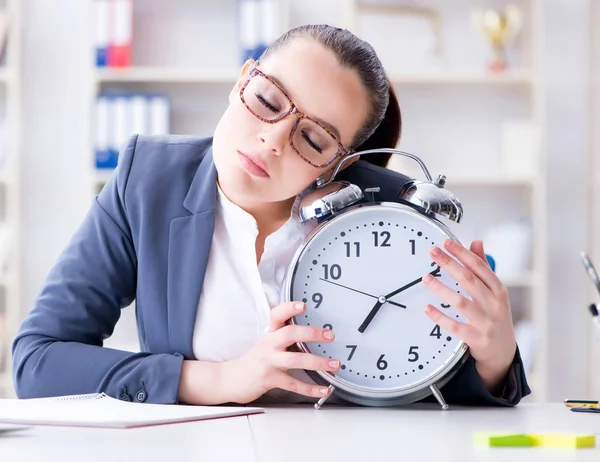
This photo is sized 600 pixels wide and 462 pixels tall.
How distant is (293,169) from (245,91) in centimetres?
15

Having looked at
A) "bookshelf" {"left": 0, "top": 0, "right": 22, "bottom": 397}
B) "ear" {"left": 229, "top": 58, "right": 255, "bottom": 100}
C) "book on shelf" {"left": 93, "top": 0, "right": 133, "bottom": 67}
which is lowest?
"bookshelf" {"left": 0, "top": 0, "right": 22, "bottom": 397}

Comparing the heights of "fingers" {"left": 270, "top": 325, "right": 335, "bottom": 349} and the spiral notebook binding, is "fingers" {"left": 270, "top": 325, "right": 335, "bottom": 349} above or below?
above

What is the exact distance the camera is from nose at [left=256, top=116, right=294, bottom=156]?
4.29ft

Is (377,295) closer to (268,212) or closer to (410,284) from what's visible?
(410,284)

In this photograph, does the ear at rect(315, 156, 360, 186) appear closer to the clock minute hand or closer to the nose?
the nose

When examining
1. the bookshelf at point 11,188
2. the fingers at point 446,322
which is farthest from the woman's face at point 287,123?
the bookshelf at point 11,188

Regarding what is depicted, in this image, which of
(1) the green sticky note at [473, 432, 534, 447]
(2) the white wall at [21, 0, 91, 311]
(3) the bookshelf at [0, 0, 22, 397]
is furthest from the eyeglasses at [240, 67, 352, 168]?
(2) the white wall at [21, 0, 91, 311]

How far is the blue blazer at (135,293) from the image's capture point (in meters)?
1.30

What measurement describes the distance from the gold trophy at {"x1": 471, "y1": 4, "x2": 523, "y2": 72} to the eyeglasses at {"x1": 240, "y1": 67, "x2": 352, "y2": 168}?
2910 millimetres

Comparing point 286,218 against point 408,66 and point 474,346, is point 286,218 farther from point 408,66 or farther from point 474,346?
point 408,66

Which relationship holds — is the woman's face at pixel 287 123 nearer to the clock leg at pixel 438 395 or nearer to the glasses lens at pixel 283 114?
the glasses lens at pixel 283 114

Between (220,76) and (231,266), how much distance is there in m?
2.61

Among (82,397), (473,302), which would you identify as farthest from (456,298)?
(82,397)

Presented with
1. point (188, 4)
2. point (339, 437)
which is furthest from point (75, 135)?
point (339, 437)
